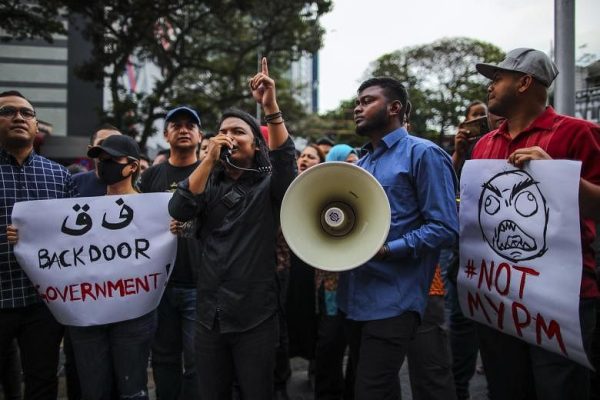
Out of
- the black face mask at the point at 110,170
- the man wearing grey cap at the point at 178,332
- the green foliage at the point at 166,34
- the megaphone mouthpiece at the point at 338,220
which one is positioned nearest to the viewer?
the megaphone mouthpiece at the point at 338,220

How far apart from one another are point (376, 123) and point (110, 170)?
162cm

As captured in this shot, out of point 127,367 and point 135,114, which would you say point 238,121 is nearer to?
point 127,367

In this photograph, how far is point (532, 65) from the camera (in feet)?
7.30

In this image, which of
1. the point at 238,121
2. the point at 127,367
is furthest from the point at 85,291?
the point at 238,121

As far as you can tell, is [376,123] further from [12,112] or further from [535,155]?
[12,112]

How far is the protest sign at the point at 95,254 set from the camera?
2.86 meters

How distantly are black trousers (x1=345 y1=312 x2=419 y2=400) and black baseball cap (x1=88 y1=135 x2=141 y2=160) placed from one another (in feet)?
5.65

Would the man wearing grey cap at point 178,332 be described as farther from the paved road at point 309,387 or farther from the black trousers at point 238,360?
the paved road at point 309,387

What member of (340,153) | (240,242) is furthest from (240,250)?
(340,153)

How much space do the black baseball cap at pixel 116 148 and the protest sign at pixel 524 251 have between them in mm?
1924

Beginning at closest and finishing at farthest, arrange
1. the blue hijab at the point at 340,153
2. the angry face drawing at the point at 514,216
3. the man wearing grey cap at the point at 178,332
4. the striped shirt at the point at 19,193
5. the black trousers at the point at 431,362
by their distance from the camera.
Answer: the angry face drawing at the point at 514,216 < the black trousers at the point at 431,362 < the striped shirt at the point at 19,193 < the man wearing grey cap at the point at 178,332 < the blue hijab at the point at 340,153

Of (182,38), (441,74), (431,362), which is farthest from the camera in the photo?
(441,74)

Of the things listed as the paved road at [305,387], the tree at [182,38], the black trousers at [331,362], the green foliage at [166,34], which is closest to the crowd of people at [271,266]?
the black trousers at [331,362]

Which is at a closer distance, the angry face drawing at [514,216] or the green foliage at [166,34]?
the angry face drawing at [514,216]
